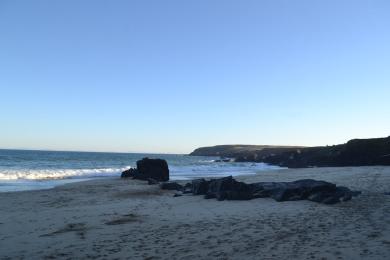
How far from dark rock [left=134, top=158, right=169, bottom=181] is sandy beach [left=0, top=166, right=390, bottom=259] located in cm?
1667

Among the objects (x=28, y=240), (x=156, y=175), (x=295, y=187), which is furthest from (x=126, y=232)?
(x=156, y=175)

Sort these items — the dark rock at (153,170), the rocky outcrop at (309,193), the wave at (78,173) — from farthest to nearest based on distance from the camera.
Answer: the wave at (78,173) < the dark rock at (153,170) < the rocky outcrop at (309,193)

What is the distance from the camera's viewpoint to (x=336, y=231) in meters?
9.77

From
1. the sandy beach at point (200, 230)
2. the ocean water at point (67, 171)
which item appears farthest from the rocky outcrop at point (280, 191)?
the ocean water at point (67, 171)

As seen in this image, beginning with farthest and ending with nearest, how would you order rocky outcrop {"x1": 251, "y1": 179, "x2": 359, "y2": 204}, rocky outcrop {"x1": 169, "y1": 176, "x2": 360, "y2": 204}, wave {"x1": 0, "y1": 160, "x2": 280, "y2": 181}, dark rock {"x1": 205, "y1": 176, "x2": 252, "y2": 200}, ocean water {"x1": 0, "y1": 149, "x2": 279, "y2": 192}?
wave {"x1": 0, "y1": 160, "x2": 280, "y2": 181}, ocean water {"x1": 0, "y1": 149, "x2": 279, "y2": 192}, dark rock {"x1": 205, "y1": 176, "x2": 252, "y2": 200}, rocky outcrop {"x1": 169, "y1": 176, "x2": 360, "y2": 204}, rocky outcrop {"x1": 251, "y1": 179, "x2": 359, "y2": 204}

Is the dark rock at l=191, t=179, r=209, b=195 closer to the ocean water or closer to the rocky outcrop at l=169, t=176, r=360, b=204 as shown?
the rocky outcrop at l=169, t=176, r=360, b=204

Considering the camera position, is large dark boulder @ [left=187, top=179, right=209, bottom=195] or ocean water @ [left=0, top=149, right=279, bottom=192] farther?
ocean water @ [left=0, top=149, right=279, bottom=192]

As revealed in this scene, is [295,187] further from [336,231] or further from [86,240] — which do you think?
[86,240]

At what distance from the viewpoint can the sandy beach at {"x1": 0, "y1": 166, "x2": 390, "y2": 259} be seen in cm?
827

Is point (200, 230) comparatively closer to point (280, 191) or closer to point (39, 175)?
point (280, 191)

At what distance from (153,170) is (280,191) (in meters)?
18.7

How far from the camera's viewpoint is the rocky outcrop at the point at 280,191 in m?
15.4

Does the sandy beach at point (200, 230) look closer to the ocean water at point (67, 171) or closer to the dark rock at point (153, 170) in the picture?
the ocean water at point (67, 171)

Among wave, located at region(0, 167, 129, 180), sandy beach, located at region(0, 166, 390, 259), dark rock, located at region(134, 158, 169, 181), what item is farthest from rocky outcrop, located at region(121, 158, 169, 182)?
sandy beach, located at region(0, 166, 390, 259)
